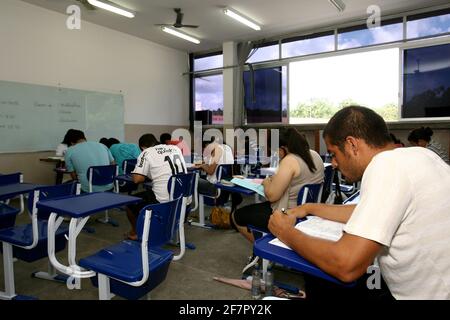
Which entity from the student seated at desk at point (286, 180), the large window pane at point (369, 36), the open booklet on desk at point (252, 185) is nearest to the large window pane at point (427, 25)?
the large window pane at point (369, 36)

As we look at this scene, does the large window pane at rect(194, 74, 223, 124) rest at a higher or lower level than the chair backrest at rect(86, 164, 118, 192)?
higher

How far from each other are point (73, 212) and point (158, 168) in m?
1.58

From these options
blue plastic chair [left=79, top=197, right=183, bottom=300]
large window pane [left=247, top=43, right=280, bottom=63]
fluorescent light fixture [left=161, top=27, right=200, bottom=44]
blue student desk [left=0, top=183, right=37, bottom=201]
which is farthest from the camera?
large window pane [left=247, top=43, right=280, bottom=63]

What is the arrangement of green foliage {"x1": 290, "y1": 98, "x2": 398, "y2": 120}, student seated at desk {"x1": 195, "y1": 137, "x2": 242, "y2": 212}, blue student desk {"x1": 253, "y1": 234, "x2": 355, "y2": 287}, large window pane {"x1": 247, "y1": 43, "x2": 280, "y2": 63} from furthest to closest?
large window pane {"x1": 247, "y1": 43, "x2": 280, "y2": 63} < green foliage {"x1": 290, "y1": 98, "x2": 398, "y2": 120} < student seated at desk {"x1": 195, "y1": 137, "x2": 242, "y2": 212} < blue student desk {"x1": 253, "y1": 234, "x2": 355, "y2": 287}

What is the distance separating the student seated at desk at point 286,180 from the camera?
2383 millimetres

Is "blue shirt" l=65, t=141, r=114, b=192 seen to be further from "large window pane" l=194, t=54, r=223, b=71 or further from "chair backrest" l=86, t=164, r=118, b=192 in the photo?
"large window pane" l=194, t=54, r=223, b=71

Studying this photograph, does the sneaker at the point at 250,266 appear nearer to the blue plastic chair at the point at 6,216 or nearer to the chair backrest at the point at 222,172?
the chair backrest at the point at 222,172

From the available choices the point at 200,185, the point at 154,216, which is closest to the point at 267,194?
the point at 154,216

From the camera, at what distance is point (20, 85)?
533 centimetres

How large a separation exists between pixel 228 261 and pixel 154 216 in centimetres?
142

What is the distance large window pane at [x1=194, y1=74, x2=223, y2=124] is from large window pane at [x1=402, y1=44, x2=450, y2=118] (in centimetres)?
445

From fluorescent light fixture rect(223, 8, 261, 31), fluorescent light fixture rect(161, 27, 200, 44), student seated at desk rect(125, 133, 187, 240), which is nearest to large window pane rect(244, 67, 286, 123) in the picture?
fluorescent light fixture rect(223, 8, 261, 31)

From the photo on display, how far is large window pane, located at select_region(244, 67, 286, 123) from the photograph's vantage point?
7.77 m
